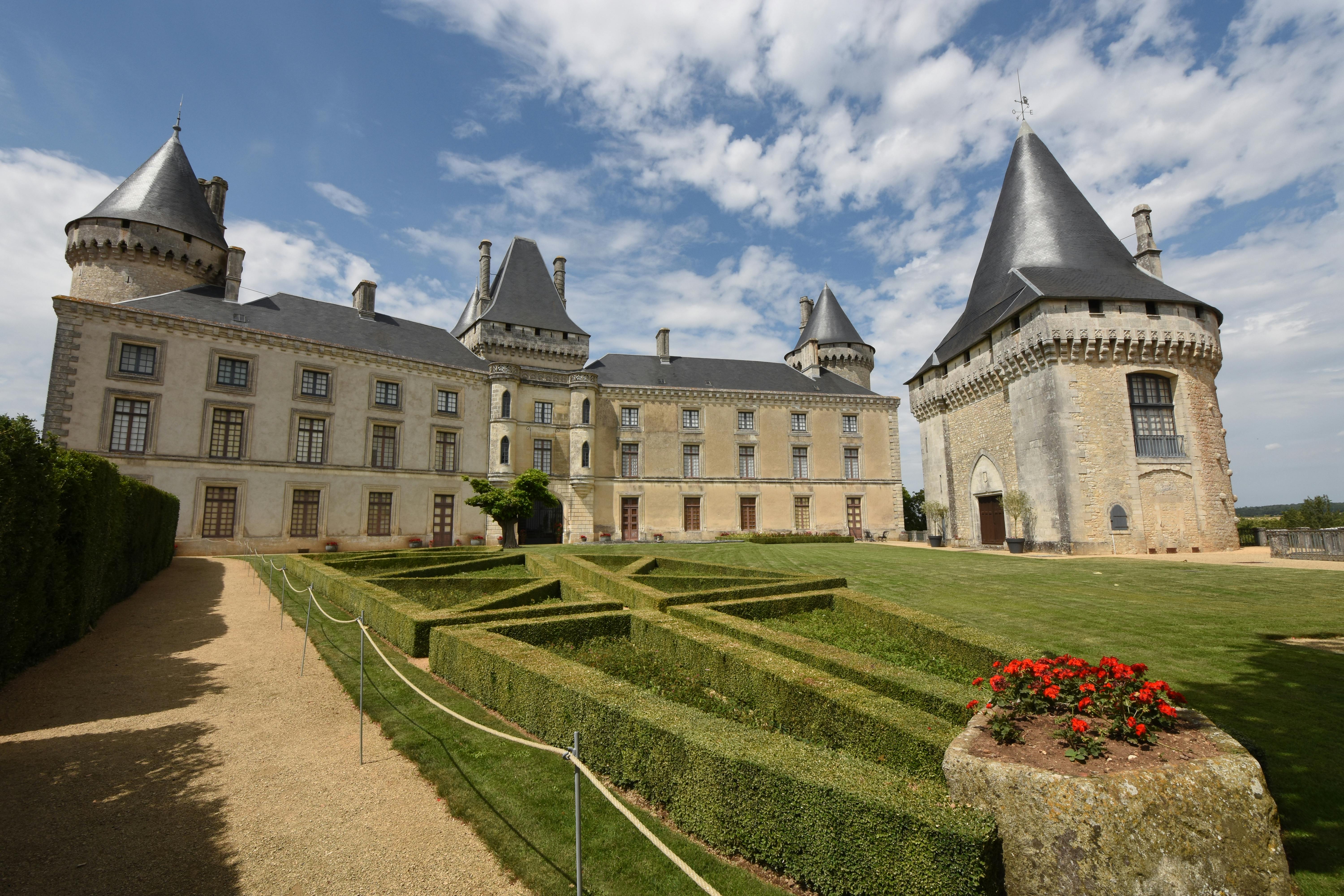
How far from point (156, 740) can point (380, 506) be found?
24411mm

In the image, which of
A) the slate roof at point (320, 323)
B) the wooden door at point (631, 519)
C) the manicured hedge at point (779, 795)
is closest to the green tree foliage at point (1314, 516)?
the wooden door at point (631, 519)

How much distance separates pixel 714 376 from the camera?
38.5 metres

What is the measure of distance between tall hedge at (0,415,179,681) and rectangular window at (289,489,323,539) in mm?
14811

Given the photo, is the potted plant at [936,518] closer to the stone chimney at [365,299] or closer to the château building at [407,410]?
A: the château building at [407,410]

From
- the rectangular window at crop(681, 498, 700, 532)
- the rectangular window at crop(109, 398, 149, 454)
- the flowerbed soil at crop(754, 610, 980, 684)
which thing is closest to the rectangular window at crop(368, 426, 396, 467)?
the rectangular window at crop(109, 398, 149, 454)

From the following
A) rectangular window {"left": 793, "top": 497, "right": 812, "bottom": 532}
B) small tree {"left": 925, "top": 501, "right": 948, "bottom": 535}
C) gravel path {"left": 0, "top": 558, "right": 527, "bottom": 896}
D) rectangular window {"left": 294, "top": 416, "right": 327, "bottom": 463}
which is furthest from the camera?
rectangular window {"left": 793, "top": 497, "right": 812, "bottom": 532}

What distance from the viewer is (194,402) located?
24.1 m

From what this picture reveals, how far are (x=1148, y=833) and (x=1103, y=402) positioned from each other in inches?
1005

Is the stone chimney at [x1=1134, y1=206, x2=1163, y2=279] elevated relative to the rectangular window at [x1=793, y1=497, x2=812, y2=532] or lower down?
elevated

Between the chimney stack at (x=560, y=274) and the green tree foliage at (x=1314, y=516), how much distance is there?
42.2 meters

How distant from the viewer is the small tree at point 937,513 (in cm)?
3095

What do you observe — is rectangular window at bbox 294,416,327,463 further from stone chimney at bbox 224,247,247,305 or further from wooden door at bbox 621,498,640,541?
wooden door at bbox 621,498,640,541

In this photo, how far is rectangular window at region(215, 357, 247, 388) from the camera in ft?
81.3

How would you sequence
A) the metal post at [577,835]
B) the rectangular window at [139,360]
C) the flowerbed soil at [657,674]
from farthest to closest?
the rectangular window at [139,360]
the flowerbed soil at [657,674]
the metal post at [577,835]
